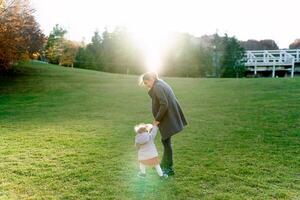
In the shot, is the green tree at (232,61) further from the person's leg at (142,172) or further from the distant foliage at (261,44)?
the distant foliage at (261,44)

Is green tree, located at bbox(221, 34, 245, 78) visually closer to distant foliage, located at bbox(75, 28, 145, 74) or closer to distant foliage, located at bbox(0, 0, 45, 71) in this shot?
distant foliage, located at bbox(75, 28, 145, 74)

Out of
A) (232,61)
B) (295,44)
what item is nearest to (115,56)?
(232,61)

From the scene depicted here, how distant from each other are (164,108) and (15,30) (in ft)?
90.6

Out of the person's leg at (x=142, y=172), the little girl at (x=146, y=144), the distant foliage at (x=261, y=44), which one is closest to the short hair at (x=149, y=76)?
the little girl at (x=146, y=144)

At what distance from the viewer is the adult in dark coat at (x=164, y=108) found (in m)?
7.21

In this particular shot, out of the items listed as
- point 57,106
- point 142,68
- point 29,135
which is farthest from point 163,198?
point 142,68

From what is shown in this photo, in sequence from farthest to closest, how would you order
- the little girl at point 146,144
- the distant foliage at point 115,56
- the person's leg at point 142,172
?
the distant foliage at point 115,56 < the person's leg at point 142,172 < the little girl at point 146,144

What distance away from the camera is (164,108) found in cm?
720

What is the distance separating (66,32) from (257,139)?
69.2 m

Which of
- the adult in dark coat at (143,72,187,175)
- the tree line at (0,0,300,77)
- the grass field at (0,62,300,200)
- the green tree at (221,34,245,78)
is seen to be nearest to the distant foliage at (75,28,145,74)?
the tree line at (0,0,300,77)

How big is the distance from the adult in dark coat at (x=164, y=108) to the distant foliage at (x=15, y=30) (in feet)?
84.0

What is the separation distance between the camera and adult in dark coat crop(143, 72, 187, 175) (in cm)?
721

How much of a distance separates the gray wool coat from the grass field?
1.00 m

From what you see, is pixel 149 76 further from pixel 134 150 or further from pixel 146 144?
pixel 134 150
